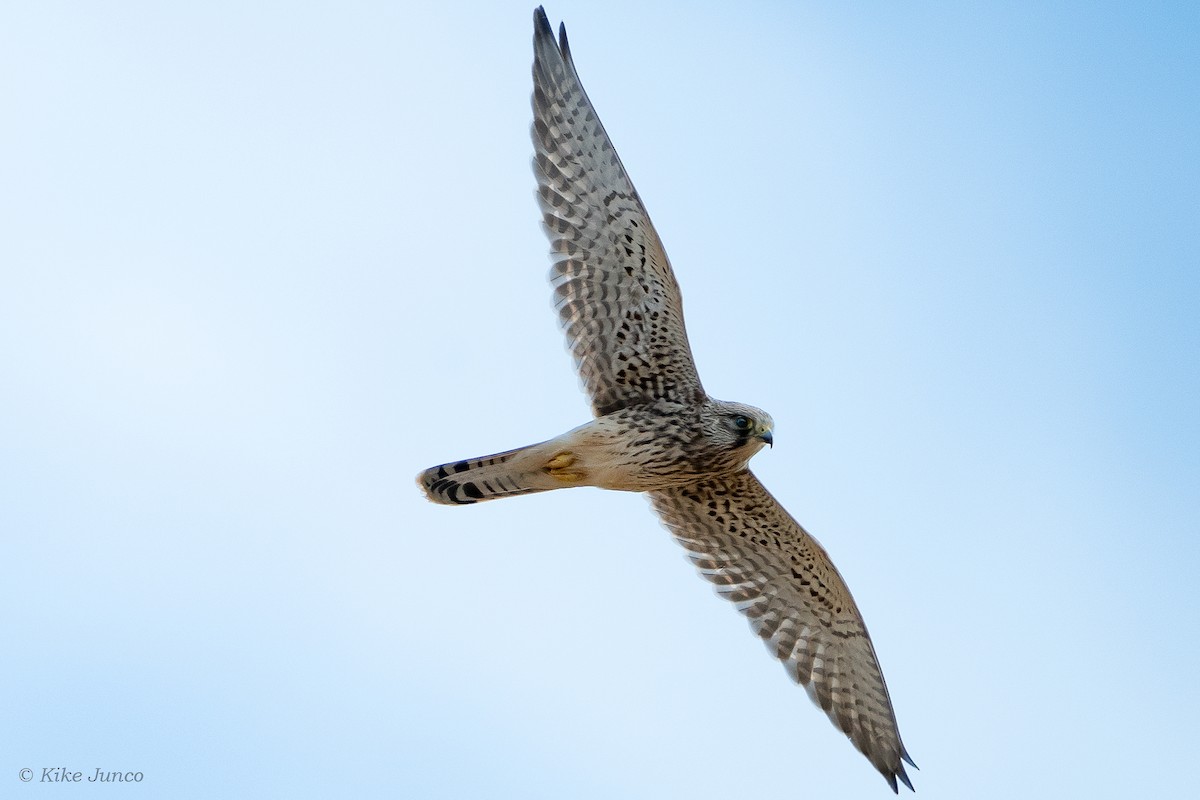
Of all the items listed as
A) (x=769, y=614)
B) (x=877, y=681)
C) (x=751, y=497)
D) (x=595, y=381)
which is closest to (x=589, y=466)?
(x=595, y=381)

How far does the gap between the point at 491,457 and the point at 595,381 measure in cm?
89

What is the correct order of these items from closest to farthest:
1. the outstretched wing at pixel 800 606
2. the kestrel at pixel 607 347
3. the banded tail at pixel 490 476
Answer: the banded tail at pixel 490 476 < the kestrel at pixel 607 347 < the outstretched wing at pixel 800 606

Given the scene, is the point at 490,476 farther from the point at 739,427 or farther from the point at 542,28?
the point at 542,28

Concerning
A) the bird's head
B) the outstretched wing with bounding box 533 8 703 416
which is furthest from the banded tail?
the bird's head

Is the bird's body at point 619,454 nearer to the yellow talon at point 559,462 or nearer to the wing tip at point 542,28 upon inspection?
the yellow talon at point 559,462

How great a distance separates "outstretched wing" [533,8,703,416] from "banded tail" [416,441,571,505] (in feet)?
1.89

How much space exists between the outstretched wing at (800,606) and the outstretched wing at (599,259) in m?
1.02

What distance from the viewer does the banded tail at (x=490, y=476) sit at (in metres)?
8.88

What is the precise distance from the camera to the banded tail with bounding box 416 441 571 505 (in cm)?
888

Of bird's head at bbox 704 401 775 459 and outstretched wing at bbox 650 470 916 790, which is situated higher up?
bird's head at bbox 704 401 775 459

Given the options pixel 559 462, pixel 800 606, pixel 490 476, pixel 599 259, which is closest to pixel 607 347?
pixel 599 259

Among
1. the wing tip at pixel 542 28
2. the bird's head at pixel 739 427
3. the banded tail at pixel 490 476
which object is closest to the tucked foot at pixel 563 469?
the banded tail at pixel 490 476

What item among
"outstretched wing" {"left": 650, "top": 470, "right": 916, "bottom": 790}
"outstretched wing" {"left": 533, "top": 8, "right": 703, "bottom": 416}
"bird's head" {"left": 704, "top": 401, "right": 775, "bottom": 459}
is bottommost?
"outstretched wing" {"left": 650, "top": 470, "right": 916, "bottom": 790}

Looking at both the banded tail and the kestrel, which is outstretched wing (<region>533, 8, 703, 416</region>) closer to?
the kestrel
